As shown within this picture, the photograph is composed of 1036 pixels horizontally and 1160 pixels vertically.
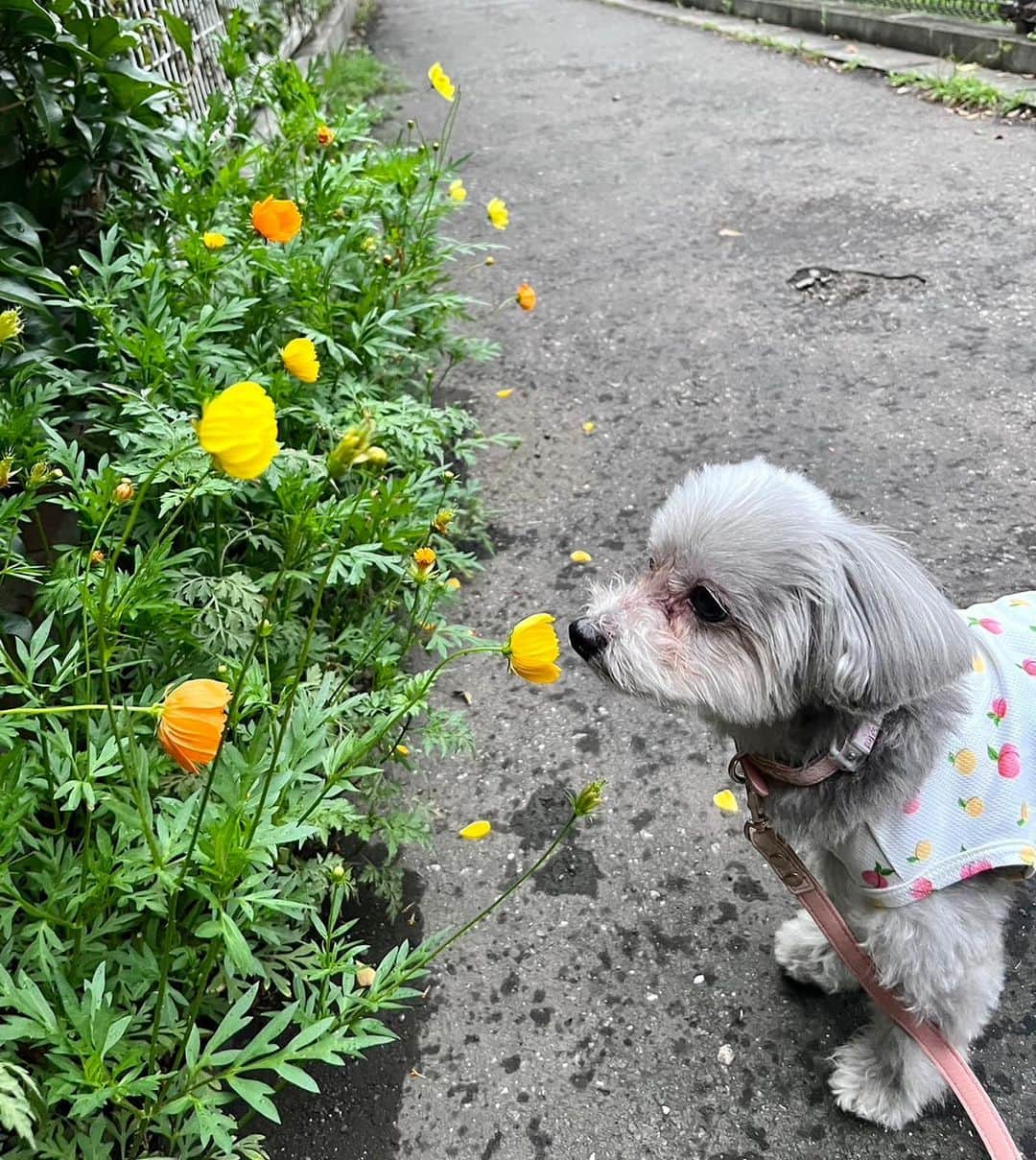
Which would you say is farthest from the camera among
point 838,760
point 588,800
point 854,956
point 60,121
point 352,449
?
point 60,121

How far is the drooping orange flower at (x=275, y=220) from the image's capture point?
2.19 m

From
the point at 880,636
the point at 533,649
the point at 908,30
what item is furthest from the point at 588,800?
the point at 908,30

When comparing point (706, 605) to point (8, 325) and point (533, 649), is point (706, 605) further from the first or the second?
point (8, 325)

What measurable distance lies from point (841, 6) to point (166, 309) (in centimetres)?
966

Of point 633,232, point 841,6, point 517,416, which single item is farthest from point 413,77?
point 517,416

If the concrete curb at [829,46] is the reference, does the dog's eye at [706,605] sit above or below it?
below

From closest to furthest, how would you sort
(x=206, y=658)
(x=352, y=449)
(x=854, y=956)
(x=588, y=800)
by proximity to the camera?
(x=352, y=449), (x=588, y=800), (x=854, y=956), (x=206, y=658)

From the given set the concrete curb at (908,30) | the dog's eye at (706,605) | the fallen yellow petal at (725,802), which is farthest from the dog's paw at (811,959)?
the concrete curb at (908,30)

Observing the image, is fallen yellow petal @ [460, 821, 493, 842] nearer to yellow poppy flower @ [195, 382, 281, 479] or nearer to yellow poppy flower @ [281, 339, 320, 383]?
yellow poppy flower @ [281, 339, 320, 383]

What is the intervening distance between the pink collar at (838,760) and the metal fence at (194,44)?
11.9 ft

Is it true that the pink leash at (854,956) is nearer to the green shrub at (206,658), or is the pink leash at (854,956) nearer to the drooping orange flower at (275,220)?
the green shrub at (206,658)

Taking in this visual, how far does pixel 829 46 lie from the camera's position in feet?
29.9

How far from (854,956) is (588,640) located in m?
0.83

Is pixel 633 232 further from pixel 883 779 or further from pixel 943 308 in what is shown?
pixel 883 779
